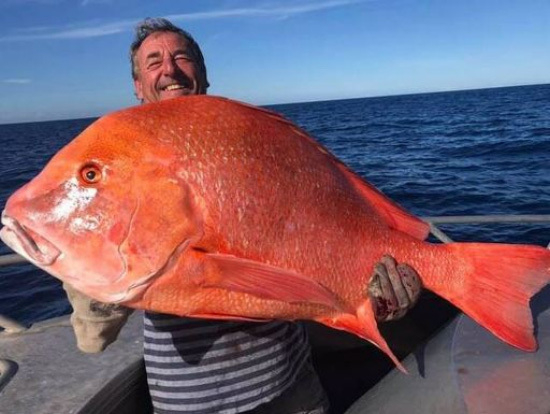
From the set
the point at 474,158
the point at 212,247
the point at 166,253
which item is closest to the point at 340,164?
A: the point at 212,247

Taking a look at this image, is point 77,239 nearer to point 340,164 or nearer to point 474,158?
point 340,164

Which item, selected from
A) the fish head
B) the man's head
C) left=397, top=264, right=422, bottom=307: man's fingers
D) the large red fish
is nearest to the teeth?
the man's head

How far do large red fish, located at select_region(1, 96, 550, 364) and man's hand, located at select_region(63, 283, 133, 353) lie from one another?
0.52m

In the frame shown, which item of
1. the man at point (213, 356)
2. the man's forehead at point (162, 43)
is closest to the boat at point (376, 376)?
the man at point (213, 356)

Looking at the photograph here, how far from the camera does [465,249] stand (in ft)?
5.94

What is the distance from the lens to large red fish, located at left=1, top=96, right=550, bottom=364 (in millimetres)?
1297

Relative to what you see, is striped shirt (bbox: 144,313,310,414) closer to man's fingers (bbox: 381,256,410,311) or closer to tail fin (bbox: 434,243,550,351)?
man's fingers (bbox: 381,256,410,311)

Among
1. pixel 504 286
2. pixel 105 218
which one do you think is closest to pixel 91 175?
pixel 105 218

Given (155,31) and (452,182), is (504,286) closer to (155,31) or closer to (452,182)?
(155,31)

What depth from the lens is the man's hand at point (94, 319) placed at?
70.0 inches

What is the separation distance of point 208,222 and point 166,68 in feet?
3.66

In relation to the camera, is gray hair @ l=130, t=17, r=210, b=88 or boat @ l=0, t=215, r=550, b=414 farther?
gray hair @ l=130, t=17, r=210, b=88

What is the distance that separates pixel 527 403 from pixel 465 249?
559mm

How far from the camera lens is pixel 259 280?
1.36 meters
